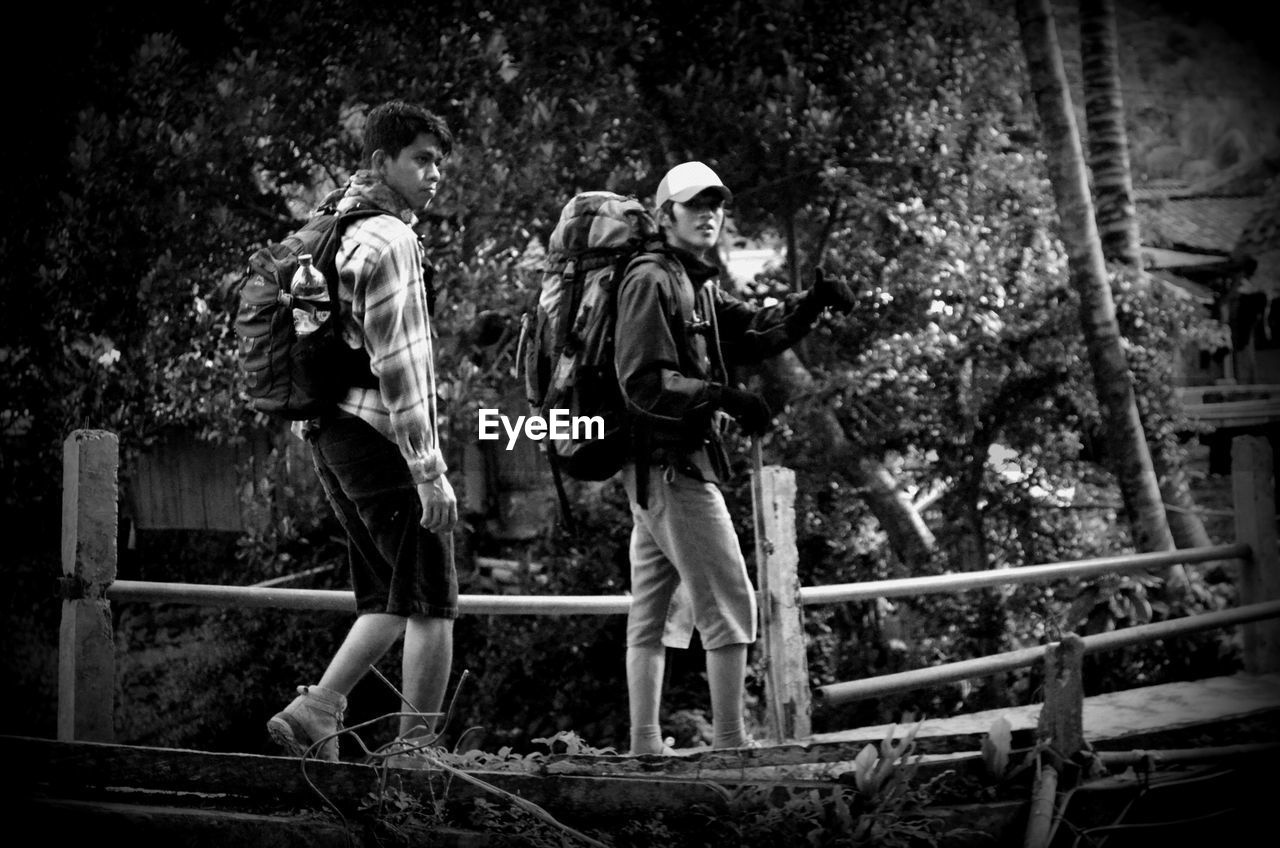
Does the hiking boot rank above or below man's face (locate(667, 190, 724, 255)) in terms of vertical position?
below

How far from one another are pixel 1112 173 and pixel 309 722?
215 inches

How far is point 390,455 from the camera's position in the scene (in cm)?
276

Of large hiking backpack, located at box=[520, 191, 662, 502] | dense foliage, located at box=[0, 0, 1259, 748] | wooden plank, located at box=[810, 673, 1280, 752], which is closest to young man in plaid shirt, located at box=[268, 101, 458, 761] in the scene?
large hiking backpack, located at box=[520, 191, 662, 502]

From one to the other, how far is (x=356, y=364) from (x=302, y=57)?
13.1 ft

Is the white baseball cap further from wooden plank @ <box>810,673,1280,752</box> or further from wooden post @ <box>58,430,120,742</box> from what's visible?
wooden plank @ <box>810,673,1280,752</box>

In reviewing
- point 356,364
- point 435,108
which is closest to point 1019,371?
point 435,108

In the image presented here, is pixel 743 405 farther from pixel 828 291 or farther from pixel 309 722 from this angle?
pixel 309 722

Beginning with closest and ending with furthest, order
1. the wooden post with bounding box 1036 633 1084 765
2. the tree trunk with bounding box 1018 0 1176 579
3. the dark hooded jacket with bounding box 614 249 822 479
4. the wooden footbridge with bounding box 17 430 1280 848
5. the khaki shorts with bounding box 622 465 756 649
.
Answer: the wooden footbridge with bounding box 17 430 1280 848 → the wooden post with bounding box 1036 633 1084 765 → the dark hooded jacket with bounding box 614 249 822 479 → the khaki shorts with bounding box 622 465 756 649 → the tree trunk with bounding box 1018 0 1176 579

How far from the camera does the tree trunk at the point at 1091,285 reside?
6.21 meters

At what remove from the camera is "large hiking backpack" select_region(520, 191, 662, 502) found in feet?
10.5

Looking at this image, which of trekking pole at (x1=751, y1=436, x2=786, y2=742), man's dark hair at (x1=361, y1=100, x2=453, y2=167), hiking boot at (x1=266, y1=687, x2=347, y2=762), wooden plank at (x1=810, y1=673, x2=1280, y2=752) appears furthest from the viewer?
wooden plank at (x1=810, y1=673, x2=1280, y2=752)

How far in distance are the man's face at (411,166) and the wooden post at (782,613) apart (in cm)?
141

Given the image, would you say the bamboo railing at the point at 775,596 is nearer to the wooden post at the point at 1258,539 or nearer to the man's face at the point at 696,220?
the wooden post at the point at 1258,539

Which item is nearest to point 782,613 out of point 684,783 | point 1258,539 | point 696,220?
point 696,220
